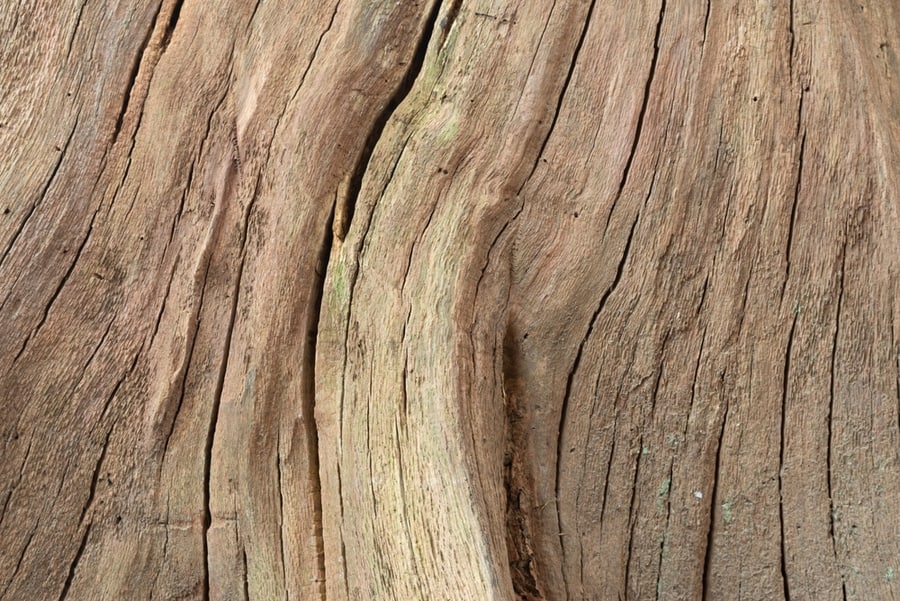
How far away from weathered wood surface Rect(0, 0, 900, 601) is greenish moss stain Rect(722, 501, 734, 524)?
0.02 m

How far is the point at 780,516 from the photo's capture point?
5.25ft

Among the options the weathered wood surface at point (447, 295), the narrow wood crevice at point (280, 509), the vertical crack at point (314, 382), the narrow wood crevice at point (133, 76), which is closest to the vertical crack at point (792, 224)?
the weathered wood surface at point (447, 295)

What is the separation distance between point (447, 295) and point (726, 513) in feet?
2.58

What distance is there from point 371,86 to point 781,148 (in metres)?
0.93

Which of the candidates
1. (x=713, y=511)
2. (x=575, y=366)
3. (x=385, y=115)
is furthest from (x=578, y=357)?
(x=385, y=115)

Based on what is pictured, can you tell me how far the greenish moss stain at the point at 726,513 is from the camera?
1.63 metres

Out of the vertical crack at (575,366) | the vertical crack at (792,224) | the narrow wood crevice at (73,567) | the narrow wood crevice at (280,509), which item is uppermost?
the vertical crack at (792,224)

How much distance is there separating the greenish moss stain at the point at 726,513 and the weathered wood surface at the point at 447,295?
2cm

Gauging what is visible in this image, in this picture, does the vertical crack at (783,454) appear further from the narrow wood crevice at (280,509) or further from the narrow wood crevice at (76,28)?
the narrow wood crevice at (76,28)

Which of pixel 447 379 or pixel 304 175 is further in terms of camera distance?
pixel 304 175

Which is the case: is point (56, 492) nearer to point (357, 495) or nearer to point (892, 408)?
point (357, 495)

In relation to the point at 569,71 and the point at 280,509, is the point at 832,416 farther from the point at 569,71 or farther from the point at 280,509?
the point at 280,509

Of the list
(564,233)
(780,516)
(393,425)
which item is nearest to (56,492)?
(393,425)

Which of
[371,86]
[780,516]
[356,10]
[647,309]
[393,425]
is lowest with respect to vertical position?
[780,516]
